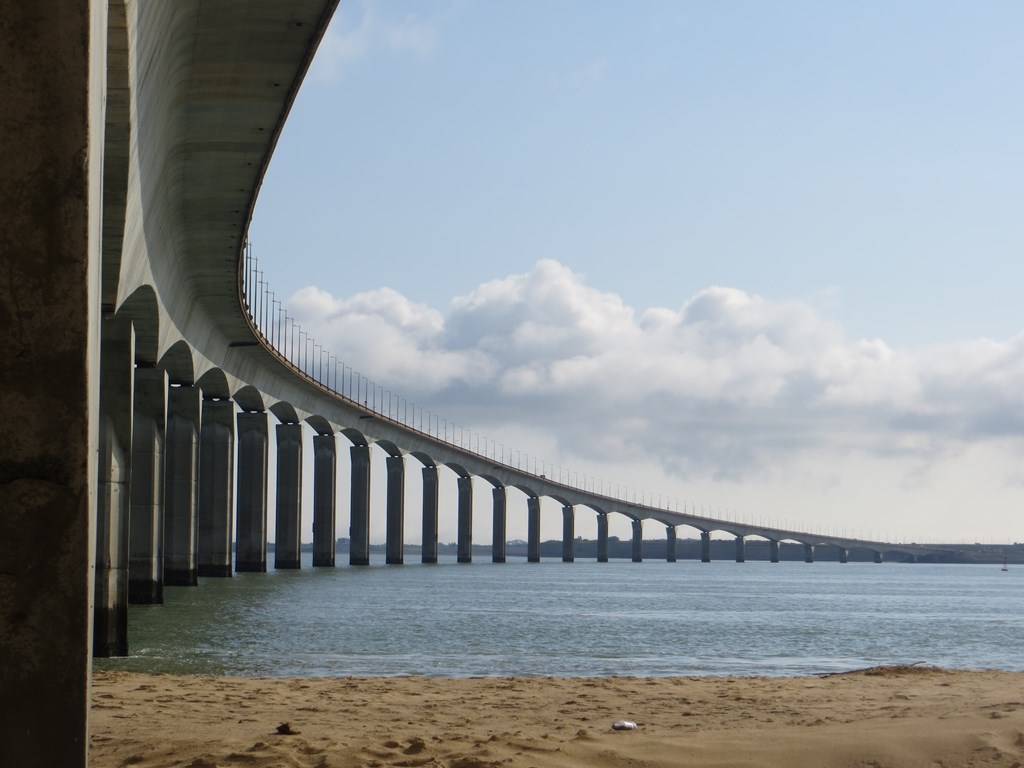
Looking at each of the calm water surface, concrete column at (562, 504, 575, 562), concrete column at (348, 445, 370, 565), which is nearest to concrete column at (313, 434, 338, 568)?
concrete column at (348, 445, 370, 565)

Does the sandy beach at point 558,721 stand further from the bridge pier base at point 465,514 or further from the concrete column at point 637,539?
the concrete column at point 637,539

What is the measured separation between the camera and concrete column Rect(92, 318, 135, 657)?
1073 inches

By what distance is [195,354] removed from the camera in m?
54.0

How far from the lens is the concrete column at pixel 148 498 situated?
44531mm

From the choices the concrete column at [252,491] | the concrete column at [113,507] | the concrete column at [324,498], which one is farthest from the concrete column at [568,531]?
the concrete column at [113,507]

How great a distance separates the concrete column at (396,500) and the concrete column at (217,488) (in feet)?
128

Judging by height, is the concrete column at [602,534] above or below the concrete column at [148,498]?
below

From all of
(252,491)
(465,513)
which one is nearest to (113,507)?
(252,491)

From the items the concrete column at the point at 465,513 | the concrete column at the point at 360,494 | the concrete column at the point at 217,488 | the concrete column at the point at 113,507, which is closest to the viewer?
the concrete column at the point at 113,507

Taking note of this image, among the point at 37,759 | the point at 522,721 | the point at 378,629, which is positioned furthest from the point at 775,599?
the point at 37,759

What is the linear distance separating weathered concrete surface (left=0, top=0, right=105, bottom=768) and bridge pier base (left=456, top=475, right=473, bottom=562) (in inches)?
4768

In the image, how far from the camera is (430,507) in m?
120

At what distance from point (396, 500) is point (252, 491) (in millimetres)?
31910

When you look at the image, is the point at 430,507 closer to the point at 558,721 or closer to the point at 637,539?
the point at 637,539
